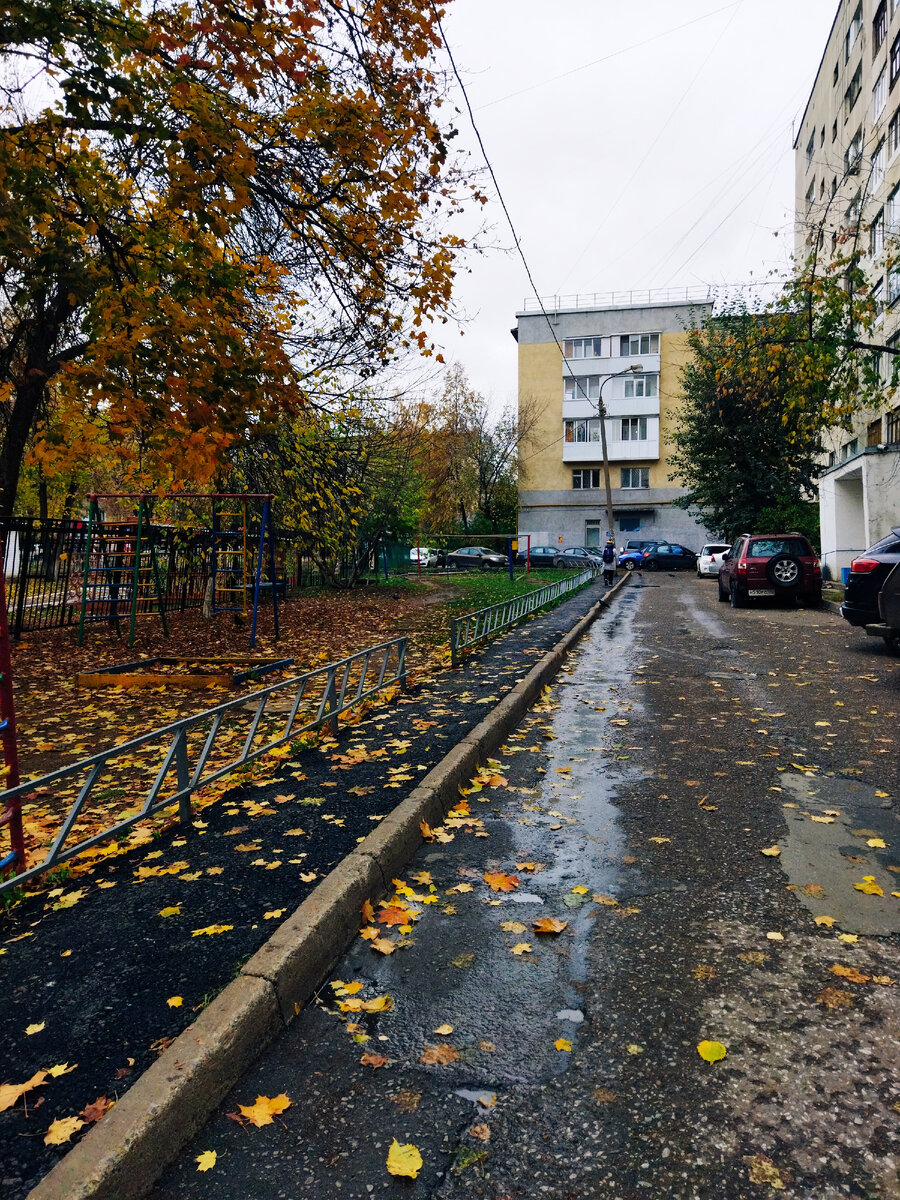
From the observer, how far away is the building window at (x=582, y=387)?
49.9 metres

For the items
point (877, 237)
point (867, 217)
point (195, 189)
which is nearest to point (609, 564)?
→ point (877, 237)

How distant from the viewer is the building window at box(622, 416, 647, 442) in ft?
162

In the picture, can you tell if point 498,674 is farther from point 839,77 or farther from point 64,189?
point 839,77

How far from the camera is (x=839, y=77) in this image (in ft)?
95.2

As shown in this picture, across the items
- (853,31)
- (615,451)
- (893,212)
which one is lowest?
(615,451)

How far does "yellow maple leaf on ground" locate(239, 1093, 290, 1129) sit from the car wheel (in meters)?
17.1

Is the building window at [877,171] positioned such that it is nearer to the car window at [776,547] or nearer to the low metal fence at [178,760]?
the car window at [776,547]

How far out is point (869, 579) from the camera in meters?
10.2

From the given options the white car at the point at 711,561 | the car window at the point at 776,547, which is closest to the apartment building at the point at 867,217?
the car window at the point at 776,547

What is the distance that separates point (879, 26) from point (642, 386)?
2542cm

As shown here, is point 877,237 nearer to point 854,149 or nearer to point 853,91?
Result: point 854,149

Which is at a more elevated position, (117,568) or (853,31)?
(853,31)

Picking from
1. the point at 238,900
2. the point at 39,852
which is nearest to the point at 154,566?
the point at 39,852

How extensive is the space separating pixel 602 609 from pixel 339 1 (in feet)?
47.7
